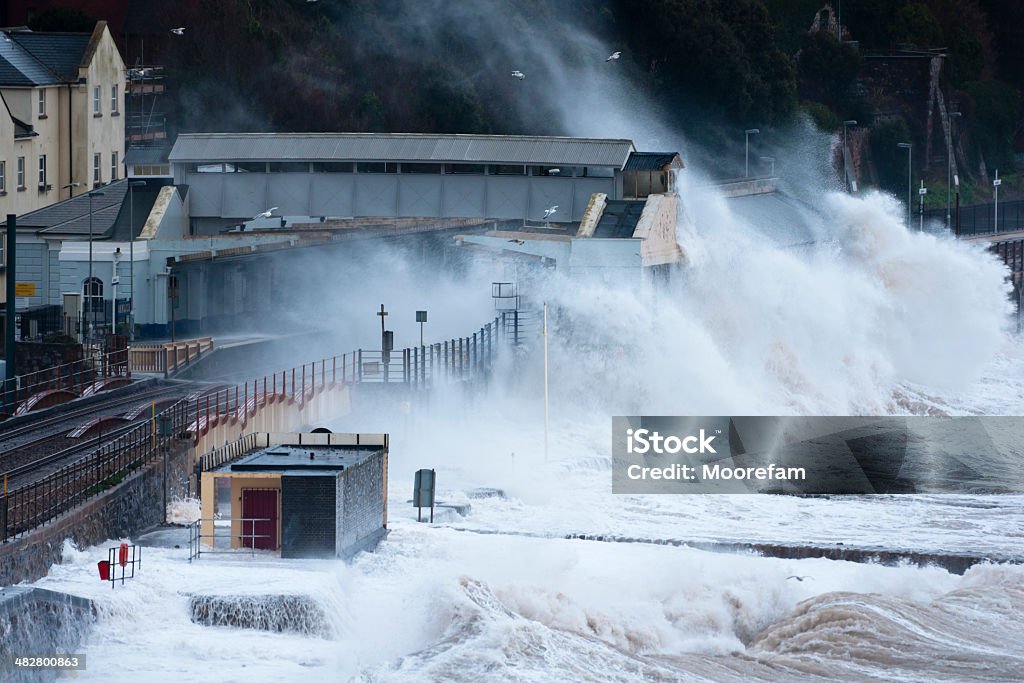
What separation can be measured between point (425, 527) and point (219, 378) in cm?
1562

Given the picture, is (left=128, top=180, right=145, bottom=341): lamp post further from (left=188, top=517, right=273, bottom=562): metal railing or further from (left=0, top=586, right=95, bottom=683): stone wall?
(left=0, top=586, right=95, bottom=683): stone wall

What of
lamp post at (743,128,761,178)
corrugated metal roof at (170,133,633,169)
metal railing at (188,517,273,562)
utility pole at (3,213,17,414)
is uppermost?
lamp post at (743,128,761,178)

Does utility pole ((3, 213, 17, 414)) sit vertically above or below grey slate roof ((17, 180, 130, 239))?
below

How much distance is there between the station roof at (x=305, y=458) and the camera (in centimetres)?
3525

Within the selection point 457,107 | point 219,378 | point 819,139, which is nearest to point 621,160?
point 219,378

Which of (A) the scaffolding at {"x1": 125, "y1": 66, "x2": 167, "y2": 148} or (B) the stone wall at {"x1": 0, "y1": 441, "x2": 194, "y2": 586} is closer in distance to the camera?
(B) the stone wall at {"x1": 0, "y1": 441, "x2": 194, "y2": 586}

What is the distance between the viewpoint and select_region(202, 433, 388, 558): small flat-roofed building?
112ft

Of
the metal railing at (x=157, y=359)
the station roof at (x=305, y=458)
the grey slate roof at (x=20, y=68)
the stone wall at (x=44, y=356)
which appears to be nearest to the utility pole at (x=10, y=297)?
the stone wall at (x=44, y=356)

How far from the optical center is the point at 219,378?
5294cm

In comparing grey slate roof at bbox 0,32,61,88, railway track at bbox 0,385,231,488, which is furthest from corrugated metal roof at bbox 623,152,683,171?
grey slate roof at bbox 0,32,61,88

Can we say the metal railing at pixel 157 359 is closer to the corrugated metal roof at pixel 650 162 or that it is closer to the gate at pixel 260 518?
the gate at pixel 260 518

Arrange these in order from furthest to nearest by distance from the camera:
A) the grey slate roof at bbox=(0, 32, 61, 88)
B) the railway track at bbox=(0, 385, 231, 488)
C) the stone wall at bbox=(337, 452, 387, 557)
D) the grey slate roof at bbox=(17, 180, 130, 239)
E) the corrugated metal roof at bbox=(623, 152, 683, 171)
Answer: the grey slate roof at bbox=(0, 32, 61, 88) < the corrugated metal roof at bbox=(623, 152, 683, 171) < the grey slate roof at bbox=(17, 180, 130, 239) < the railway track at bbox=(0, 385, 231, 488) < the stone wall at bbox=(337, 452, 387, 557)

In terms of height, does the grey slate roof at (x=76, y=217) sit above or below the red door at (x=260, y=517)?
above

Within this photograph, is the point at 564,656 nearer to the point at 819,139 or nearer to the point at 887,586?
the point at 887,586
